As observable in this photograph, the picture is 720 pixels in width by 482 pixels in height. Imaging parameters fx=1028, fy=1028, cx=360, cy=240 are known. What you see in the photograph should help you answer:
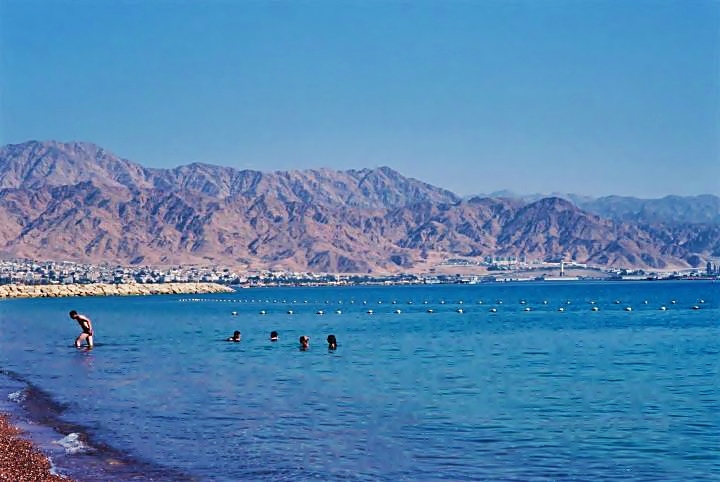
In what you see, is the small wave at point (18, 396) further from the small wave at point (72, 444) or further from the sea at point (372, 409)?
the small wave at point (72, 444)

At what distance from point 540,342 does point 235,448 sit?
38793mm

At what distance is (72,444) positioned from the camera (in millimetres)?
23344

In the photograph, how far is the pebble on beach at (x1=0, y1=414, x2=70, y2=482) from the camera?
1864cm

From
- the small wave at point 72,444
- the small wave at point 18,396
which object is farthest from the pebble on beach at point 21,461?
the small wave at point 18,396

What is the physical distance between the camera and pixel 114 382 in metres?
36.3

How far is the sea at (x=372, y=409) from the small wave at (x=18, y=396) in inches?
3.7

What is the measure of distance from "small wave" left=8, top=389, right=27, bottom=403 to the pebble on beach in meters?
7.56

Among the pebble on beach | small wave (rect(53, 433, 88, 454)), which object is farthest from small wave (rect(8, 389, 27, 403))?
small wave (rect(53, 433, 88, 454))

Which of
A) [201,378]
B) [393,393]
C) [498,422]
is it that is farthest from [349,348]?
[498,422]

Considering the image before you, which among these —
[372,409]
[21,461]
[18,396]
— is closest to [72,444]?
[21,461]

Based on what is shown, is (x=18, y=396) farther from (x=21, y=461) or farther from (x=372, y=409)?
(x=21, y=461)

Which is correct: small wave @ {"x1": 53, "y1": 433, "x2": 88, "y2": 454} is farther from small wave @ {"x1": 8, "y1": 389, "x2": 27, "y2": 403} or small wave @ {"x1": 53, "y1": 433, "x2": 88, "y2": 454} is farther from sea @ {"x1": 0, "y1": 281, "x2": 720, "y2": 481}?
small wave @ {"x1": 8, "y1": 389, "x2": 27, "y2": 403}

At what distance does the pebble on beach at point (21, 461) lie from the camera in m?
18.6

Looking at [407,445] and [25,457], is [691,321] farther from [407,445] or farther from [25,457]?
[25,457]
